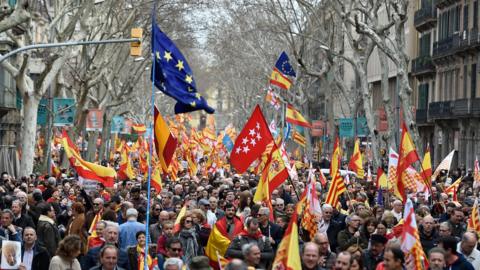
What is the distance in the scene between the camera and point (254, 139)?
22.0 m

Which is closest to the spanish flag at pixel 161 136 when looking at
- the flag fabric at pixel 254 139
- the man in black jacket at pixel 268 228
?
the man in black jacket at pixel 268 228

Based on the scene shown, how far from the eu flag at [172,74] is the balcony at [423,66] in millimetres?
48350

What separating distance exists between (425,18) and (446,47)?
5.58 metres

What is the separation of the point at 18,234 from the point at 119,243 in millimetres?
1236

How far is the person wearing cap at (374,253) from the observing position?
13.2m

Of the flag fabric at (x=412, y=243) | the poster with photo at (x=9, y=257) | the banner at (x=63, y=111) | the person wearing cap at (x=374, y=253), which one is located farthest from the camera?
the banner at (x=63, y=111)

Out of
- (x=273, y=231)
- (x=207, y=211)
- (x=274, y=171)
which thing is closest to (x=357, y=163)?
(x=274, y=171)

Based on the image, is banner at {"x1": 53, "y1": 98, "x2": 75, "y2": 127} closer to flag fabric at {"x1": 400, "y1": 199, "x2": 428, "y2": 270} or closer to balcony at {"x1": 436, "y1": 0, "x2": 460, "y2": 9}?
balcony at {"x1": 436, "y1": 0, "x2": 460, "y2": 9}

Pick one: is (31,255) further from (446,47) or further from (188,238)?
(446,47)

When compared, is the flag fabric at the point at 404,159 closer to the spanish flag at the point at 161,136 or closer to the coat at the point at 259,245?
the spanish flag at the point at 161,136

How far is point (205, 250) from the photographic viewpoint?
15.2 m

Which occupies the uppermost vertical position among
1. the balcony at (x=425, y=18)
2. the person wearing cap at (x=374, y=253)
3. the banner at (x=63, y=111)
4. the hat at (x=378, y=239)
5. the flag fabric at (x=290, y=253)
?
the balcony at (x=425, y=18)

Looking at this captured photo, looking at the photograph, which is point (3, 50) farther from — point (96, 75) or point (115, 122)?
point (115, 122)

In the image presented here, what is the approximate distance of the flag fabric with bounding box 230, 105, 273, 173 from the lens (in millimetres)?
21859
